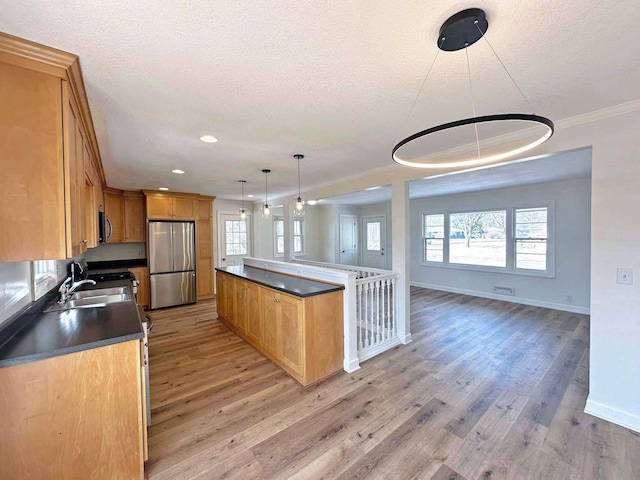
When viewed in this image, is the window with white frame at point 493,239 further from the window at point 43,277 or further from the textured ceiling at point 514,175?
the window at point 43,277

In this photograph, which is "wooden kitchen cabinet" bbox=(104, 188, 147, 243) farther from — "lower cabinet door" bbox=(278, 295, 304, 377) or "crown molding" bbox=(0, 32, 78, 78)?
"crown molding" bbox=(0, 32, 78, 78)

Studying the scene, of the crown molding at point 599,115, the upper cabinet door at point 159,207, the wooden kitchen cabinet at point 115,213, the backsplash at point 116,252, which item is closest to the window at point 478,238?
the crown molding at point 599,115

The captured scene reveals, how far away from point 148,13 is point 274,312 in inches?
103

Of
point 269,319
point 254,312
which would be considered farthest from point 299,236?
point 269,319

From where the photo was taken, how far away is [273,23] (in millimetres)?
1206

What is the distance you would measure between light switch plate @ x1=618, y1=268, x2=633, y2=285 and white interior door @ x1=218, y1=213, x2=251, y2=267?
6721 millimetres

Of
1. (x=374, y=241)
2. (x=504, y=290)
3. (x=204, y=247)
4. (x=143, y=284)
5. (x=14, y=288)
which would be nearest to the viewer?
(x=14, y=288)

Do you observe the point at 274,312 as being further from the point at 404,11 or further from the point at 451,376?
the point at 404,11

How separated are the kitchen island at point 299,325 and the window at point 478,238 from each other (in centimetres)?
471

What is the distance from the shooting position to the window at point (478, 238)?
5812mm

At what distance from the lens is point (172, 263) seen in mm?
5574

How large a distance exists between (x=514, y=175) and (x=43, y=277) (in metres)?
6.22

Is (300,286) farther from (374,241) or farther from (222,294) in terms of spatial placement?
(374,241)

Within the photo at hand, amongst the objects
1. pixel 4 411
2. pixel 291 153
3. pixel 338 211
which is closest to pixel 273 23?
pixel 291 153
